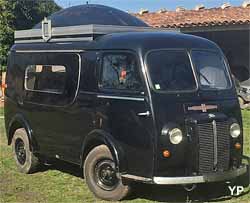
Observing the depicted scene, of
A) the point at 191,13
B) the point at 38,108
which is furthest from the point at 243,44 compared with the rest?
the point at 38,108

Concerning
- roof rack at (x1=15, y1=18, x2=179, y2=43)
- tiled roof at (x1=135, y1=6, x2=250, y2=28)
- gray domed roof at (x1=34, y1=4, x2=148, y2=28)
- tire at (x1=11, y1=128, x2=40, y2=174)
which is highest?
tiled roof at (x1=135, y1=6, x2=250, y2=28)

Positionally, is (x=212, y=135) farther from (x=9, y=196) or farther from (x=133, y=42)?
(x=9, y=196)

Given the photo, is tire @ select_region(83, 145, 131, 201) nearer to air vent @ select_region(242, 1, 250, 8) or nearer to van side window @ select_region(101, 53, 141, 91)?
van side window @ select_region(101, 53, 141, 91)

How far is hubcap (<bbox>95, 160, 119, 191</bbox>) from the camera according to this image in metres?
7.29

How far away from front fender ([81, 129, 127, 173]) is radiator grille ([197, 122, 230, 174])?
0.96 meters

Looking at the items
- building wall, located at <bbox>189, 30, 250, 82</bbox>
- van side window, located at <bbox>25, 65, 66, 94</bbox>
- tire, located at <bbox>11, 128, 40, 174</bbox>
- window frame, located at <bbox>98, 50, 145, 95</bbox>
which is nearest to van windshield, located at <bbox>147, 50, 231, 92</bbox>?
window frame, located at <bbox>98, 50, 145, 95</bbox>

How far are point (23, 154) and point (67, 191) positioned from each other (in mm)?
1693

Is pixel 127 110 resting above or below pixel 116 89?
below

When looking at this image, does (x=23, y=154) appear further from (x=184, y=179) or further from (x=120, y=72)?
(x=184, y=179)

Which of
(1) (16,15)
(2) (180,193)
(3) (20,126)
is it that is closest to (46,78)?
(3) (20,126)

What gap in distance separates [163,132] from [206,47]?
5.27 feet

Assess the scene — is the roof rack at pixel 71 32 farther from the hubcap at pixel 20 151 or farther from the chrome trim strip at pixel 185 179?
the chrome trim strip at pixel 185 179

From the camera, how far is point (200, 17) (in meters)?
21.2

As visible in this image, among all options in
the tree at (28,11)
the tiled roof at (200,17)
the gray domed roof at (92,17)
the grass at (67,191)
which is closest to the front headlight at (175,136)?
the grass at (67,191)
